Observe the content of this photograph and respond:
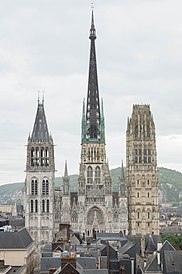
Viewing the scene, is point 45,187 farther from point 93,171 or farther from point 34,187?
point 93,171

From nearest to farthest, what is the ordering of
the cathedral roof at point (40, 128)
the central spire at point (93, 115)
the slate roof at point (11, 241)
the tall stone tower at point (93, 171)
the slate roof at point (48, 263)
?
1. the slate roof at point (48, 263)
2. the slate roof at point (11, 241)
3. the cathedral roof at point (40, 128)
4. the tall stone tower at point (93, 171)
5. the central spire at point (93, 115)

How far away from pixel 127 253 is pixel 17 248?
54.1ft

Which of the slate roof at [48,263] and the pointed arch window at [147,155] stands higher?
the pointed arch window at [147,155]

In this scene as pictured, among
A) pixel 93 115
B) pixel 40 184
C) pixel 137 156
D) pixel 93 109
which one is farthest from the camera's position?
pixel 93 109

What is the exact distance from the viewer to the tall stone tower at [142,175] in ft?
477

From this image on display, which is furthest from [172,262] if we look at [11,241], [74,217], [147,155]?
[147,155]

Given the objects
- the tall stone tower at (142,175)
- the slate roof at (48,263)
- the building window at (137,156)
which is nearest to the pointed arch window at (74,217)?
the tall stone tower at (142,175)

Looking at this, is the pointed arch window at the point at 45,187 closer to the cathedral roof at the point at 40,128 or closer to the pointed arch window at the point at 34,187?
the pointed arch window at the point at 34,187

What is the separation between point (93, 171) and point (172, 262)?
82.4 metres

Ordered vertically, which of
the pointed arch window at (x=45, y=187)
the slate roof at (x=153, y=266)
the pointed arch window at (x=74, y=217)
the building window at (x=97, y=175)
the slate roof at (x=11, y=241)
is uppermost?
the building window at (x=97, y=175)

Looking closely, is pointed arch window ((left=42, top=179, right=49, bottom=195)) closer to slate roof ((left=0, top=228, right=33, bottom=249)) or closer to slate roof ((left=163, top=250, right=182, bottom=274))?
slate roof ((left=0, top=228, right=33, bottom=249))

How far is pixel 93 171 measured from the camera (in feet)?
490

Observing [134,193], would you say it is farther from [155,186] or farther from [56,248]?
[56,248]

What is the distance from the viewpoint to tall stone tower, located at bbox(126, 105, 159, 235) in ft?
477
